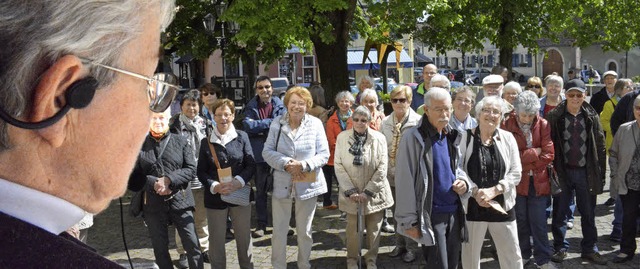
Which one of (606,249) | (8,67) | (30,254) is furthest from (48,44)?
(606,249)

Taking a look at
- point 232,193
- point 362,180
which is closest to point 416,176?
point 362,180

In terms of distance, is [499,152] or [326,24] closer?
[499,152]

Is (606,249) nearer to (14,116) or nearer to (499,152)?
(499,152)

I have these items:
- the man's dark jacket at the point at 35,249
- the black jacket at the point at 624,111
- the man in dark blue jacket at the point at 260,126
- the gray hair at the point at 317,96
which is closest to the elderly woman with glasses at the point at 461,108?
the man in dark blue jacket at the point at 260,126

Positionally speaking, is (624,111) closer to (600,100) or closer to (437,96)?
(600,100)

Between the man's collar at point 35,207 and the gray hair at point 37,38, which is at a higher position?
the gray hair at point 37,38

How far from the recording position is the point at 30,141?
101 cm

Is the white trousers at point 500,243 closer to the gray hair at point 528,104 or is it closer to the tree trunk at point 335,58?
the gray hair at point 528,104

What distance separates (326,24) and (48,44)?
503 inches

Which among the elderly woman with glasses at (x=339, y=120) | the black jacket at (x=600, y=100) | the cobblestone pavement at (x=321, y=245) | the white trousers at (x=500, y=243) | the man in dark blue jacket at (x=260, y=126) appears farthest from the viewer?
the black jacket at (x=600, y=100)

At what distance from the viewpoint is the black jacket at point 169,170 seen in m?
6.43

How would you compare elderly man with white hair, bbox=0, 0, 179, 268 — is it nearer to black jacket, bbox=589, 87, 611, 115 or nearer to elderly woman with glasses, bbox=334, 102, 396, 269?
elderly woman with glasses, bbox=334, 102, 396, 269

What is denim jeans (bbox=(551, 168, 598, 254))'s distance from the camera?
7.55 meters

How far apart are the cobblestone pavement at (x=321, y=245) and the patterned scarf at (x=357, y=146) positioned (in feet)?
3.00
